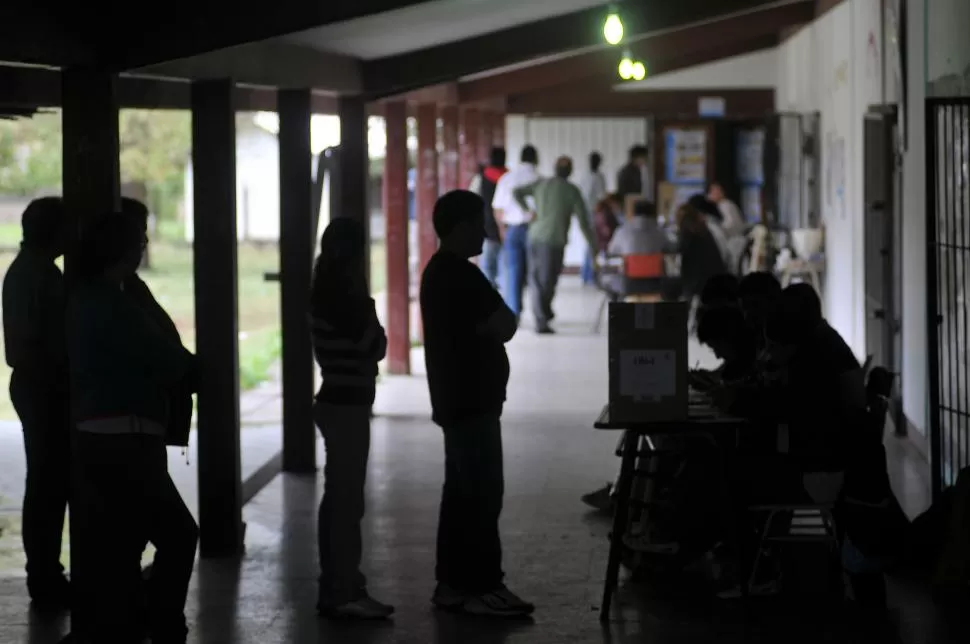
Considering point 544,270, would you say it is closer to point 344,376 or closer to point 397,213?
point 397,213

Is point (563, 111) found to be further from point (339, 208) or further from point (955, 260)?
point (955, 260)

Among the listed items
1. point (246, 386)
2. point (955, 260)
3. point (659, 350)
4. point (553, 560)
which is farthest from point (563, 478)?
point (246, 386)

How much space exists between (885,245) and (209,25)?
221 inches

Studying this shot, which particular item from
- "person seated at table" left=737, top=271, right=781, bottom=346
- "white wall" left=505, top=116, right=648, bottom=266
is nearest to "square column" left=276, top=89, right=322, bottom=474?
"person seated at table" left=737, top=271, right=781, bottom=346

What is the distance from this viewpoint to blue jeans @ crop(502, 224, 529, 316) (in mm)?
16562

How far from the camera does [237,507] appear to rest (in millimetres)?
7414

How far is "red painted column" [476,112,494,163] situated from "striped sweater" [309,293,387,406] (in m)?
12.3

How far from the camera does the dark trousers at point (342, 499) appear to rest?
6.08 meters

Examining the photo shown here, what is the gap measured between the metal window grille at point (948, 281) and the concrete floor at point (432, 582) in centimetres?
57

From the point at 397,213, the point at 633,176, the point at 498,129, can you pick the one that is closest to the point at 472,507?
the point at 397,213

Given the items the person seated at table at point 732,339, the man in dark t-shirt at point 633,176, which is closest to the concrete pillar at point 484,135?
the man in dark t-shirt at point 633,176

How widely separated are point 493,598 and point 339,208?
15.0 feet

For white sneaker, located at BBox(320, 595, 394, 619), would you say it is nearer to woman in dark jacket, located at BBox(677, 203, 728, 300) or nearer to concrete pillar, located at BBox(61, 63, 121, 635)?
concrete pillar, located at BBox(61, 63, 121, 635)

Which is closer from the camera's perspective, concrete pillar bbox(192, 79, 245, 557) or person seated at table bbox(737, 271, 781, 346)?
person seated at table bbox(737, 271, 781, 346)
